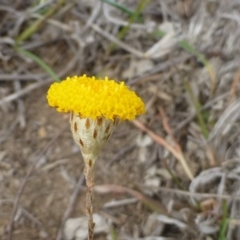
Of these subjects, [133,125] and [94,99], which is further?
[133,125]

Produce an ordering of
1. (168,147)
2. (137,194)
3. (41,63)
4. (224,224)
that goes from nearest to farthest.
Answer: (224,224) → (137,194) → (168,147) → (41,63)

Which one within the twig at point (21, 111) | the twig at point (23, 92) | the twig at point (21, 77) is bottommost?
the twig at point (21, 111)

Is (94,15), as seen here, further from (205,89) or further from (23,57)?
(205,89)

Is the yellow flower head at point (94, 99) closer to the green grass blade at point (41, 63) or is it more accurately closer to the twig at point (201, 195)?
the twig at point (201, 195)

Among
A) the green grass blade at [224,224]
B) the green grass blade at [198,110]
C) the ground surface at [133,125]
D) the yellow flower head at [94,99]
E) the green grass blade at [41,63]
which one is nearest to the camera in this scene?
the yellow flower head at [94,99]

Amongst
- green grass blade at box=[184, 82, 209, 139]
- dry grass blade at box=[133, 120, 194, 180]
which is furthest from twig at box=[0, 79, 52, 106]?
green grass blade at box=[184, 82, 209, 139]

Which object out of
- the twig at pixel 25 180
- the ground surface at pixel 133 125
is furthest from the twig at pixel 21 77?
the twig at pixel 25 180

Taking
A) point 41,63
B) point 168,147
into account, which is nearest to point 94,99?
point 168,147

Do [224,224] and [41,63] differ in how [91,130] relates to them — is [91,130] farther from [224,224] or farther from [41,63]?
[41,63]
